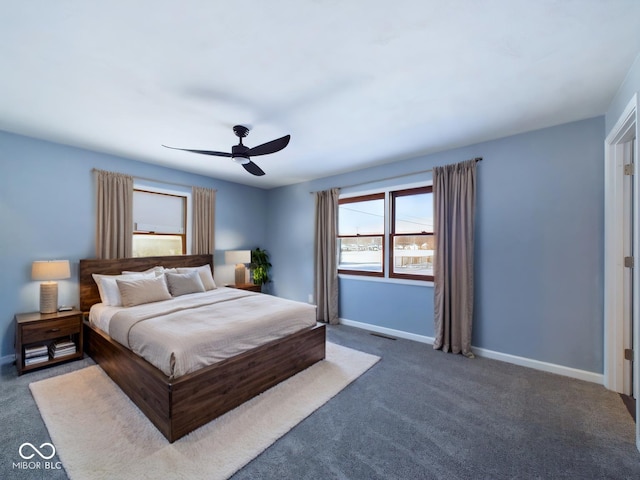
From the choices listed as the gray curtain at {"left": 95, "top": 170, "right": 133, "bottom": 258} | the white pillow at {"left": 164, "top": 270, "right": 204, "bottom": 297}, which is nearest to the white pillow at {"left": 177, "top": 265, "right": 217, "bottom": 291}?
the white pillow at {"left": 164, "top": 270, "right": 204, "bottom": 297}

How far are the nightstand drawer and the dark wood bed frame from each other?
0.45 ft

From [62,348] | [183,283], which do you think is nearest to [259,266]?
[183,283]

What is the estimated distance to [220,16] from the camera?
149 cm

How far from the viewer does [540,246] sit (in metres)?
2.89

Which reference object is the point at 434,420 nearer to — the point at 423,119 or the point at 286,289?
the point at 423,119

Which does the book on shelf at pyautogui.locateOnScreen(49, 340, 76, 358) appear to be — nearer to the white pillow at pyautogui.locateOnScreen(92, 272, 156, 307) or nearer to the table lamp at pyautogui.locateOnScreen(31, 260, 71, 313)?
the table lamp at pyautogui.locateOnScreen(31, 260, 71, 313)

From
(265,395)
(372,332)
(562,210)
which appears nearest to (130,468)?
(265,395)

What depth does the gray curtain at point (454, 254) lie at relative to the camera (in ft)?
10.6

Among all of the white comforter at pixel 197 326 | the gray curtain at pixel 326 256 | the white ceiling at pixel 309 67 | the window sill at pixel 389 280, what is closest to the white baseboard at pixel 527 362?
the window sill at pixel 389 280

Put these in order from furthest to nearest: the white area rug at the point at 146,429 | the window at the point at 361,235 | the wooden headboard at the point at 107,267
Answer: the window at the point at 361,235 → the wooden headboard at the point at 107,267 → the white area rug at the point at 146,429

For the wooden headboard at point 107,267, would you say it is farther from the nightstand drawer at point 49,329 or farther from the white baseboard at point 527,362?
the white baseboard at point 527,362

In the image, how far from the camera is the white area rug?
162cm

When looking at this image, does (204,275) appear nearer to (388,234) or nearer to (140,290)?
(140,290)

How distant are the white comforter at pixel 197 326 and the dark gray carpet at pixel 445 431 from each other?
0.74 m
